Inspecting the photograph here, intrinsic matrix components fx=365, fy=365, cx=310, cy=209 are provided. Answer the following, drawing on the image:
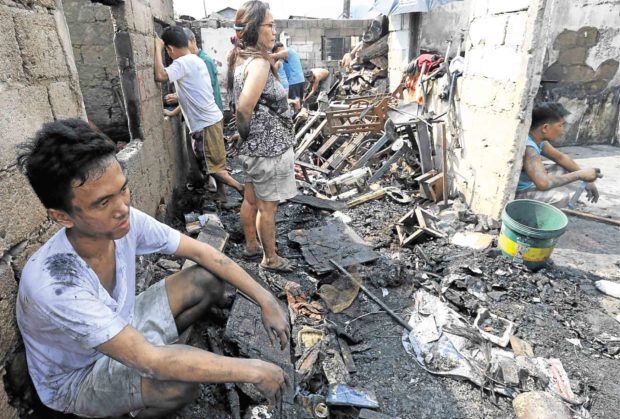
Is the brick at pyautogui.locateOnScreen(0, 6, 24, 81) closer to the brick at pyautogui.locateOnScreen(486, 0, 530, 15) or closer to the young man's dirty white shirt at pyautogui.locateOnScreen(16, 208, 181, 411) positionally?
the young man's dirty white shirt at pyautogui.locateOnScreen(16, 208, 181, 411)

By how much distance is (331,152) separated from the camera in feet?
24.8

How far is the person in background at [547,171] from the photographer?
389cm

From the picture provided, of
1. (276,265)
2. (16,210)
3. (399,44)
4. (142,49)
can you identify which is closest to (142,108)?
(142,49)

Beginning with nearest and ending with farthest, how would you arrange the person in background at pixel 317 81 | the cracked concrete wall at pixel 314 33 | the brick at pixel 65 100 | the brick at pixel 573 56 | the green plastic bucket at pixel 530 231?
the brick at pixel 65 100 → the green plastic bucket at pixel 530 231 → the brick at pixel 573 56 → the person in background at pixel 317 81 → the cracked concrete wall at pixel 314 33

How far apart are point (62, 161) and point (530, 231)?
3.58m

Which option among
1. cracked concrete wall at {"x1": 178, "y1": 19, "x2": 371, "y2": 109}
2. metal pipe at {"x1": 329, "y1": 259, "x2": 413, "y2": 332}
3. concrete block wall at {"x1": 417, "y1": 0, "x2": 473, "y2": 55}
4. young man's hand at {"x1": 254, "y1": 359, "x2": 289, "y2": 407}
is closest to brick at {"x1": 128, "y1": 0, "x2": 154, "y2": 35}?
metal pipe at {"x1": 329, "y1": 259, "x2": 413, "y2": 332}

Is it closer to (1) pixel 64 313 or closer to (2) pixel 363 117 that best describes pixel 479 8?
(2) pixel 363 117

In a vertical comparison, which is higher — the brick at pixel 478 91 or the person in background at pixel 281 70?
the person in background at pixel 281 70

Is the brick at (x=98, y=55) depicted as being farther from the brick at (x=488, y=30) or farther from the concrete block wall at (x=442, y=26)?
the concrete block wall at (x=442, y=26)

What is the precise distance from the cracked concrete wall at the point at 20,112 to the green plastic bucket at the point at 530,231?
12.1 feet

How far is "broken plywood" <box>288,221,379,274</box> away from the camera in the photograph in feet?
13.0

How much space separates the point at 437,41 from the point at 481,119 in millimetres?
4877

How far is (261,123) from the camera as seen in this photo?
127 inches

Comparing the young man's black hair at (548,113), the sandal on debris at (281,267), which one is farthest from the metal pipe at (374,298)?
the young man's black hair at (548,113)
